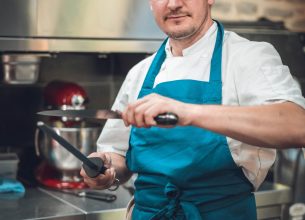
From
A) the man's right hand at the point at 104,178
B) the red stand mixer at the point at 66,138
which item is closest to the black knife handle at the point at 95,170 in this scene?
the man's right hand at the point at 104,178

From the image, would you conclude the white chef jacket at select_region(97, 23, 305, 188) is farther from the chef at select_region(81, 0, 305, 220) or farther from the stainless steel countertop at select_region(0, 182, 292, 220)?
the stainless steel countertop at select_region(0, 182, 292, 220)

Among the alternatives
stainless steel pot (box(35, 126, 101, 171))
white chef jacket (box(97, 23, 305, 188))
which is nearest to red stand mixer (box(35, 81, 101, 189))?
stainless steel pot (box(35, 126, 101, 171))

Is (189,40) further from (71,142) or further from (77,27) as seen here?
(71,142)

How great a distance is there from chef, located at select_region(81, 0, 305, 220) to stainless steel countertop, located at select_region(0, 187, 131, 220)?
0.34 meters

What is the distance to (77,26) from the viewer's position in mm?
2441

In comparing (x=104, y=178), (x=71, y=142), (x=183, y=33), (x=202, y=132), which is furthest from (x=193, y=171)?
(x=71, y=142)

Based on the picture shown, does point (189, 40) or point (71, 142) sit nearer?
point (189, 40)

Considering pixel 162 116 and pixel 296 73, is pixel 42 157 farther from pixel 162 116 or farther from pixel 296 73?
pixel 296 73

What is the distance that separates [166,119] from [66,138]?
1188mm

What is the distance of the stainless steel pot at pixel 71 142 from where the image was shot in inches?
98.5

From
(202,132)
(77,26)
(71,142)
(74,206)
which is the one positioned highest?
(77,26)

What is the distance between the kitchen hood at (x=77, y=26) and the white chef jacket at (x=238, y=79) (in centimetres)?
51

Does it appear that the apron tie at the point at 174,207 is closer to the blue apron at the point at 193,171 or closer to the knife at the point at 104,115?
the blue apron at the point at 193,171

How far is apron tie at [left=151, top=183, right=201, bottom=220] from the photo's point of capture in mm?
1729
